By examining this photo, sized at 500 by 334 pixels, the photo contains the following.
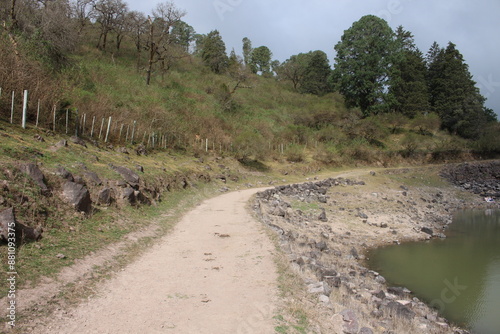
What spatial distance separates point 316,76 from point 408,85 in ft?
57.2

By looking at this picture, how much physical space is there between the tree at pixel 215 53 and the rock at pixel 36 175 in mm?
51340

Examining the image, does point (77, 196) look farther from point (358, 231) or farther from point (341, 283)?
point (358, 231)

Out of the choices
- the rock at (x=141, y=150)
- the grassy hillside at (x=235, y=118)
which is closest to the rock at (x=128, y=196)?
the grassy hillside at (x=235, y=118)

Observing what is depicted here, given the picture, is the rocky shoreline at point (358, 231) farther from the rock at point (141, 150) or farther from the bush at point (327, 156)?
the rock at point (141, 150)

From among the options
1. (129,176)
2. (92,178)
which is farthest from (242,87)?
(92,178)

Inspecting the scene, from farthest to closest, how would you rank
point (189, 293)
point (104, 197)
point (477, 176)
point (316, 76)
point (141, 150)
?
1. point (316, 76)
2. point (477, 176)
3. point (141, 150)
4. point (104, 197)
5. point (189, 293)

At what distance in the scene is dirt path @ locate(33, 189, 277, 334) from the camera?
13.7ft

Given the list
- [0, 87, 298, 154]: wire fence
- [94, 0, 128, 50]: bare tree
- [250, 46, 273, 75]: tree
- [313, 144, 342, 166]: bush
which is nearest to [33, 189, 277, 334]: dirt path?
[0, 87, 298, 154]: wire fence

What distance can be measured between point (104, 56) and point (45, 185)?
3461 cm

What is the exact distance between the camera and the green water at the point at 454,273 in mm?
8086

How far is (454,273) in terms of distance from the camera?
10.9 m

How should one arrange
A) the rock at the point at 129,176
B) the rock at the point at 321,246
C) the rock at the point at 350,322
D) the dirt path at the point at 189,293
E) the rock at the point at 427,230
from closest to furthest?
the dirt path at the point at 189,293 < the rock at the point at 350,322 < the rock at the point at 321,246 < the rock at the point at 129,176 < the rock at the point at 427,230

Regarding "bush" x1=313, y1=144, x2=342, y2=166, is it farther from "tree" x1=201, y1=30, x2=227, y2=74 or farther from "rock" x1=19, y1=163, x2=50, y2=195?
"tree" x1=201, y1=30, x2=227, y2=74

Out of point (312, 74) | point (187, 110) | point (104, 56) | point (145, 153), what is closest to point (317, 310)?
point (145, 153)
